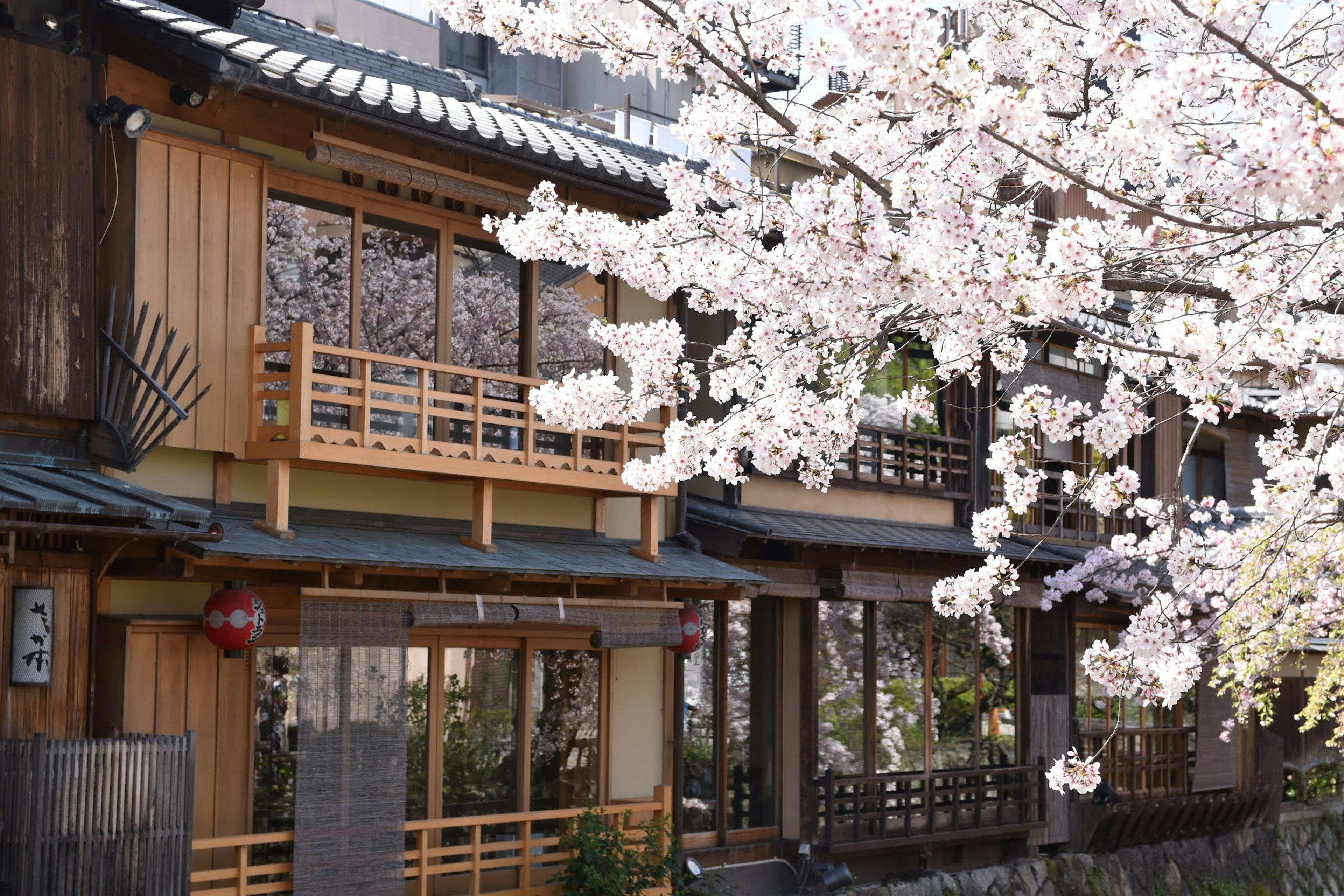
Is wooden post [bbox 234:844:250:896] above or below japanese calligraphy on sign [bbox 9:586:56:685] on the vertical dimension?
below

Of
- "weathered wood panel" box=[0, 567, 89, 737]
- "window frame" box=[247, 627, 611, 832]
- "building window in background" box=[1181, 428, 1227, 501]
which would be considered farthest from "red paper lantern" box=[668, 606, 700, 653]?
"building window in background" box=[1181, 428, 1227, 501]

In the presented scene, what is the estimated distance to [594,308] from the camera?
47.6 ft

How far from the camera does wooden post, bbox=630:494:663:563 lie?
1395 centimetres

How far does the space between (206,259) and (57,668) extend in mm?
3006

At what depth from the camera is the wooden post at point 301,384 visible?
10891 millimetres

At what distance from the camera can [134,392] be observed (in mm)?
10273

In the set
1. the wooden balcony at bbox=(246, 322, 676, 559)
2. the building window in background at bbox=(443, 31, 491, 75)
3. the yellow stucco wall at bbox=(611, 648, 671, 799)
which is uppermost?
the building window in background at bbox=(443, 31, 491, 75)

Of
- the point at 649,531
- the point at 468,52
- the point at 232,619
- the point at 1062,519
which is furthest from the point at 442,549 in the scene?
the point at 468,52

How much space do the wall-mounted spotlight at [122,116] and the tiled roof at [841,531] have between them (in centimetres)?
683

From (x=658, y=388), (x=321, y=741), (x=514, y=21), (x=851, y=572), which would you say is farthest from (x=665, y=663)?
(x=514, y=21)

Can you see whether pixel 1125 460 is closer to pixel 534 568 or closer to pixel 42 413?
pixel 534 568

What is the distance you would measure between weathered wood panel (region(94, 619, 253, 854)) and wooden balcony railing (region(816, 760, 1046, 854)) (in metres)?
6.89

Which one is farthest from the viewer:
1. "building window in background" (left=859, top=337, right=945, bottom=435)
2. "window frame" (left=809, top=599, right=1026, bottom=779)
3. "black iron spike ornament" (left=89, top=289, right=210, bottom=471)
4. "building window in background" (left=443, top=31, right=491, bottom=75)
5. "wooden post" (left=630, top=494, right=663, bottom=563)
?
"building window in background" (left=443, top=31, right=491, bottom=75)

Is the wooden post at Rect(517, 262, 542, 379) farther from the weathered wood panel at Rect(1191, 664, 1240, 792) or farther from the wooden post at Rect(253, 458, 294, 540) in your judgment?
the weathered wood panel at Rect(1191, 664, 1240, 792)
